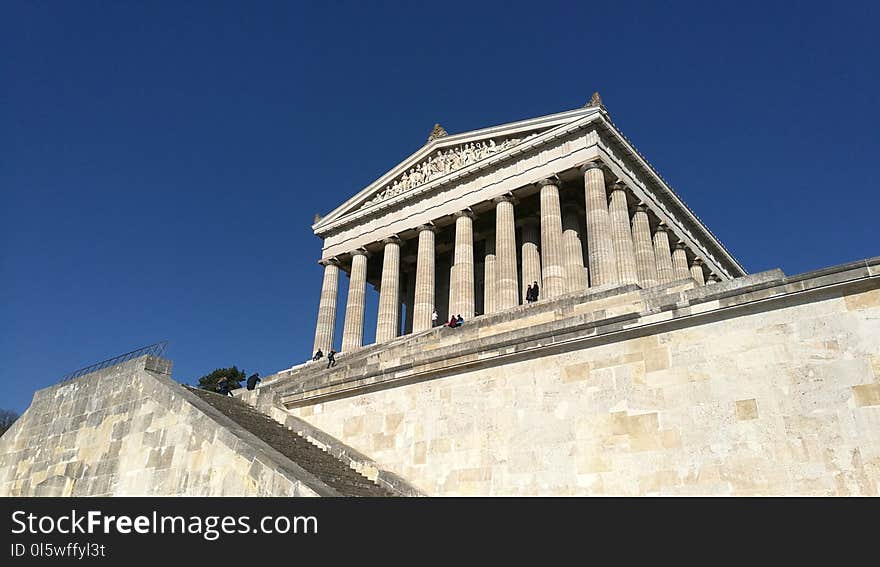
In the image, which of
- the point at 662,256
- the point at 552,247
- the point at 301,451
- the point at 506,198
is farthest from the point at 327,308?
the point at 301,451

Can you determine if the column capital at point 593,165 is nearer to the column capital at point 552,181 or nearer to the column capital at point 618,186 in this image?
the column capital at point 618,186

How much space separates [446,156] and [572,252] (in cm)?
1183

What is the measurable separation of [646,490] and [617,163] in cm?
Answer: 2536

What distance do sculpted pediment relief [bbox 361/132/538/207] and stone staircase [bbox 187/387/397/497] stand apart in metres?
23.7

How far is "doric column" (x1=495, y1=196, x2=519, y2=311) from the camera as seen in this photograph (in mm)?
32531

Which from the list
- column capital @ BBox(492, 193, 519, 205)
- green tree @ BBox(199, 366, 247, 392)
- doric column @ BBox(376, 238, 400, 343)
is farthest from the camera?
green tree @ BBox(199, 366, 247, 392)

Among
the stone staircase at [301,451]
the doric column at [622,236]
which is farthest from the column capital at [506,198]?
the stone staircase at [301,451]

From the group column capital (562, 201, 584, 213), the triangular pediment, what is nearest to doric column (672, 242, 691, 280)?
column capital (562, 201, 584, 213)

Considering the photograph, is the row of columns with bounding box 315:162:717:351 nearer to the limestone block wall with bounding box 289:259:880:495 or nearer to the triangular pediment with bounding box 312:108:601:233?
the triangular pediment with bounding box 312:108:601:233

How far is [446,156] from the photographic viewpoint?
129 feet
